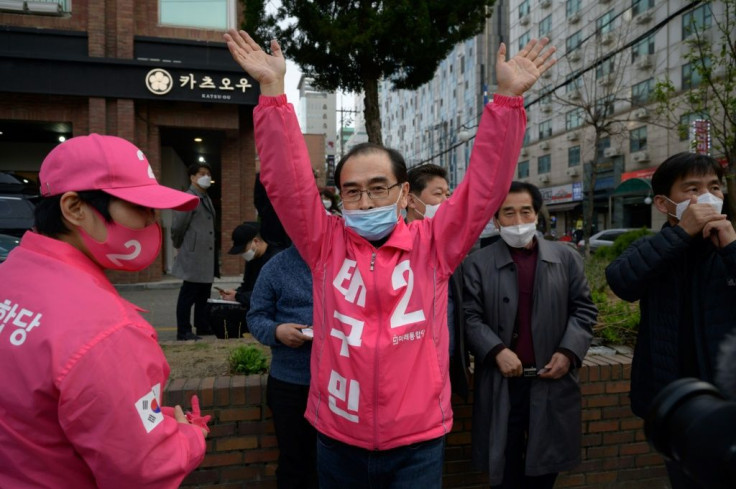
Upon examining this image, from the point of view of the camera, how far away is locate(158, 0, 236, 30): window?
12.1 metres

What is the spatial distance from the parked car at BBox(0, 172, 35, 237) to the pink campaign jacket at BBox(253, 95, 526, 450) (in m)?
7.57

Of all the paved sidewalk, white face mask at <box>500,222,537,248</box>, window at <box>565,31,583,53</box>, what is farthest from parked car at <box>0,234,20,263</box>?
window at <box>565,31,583,53</box>

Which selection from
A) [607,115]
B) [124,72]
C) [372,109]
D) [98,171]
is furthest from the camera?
[607,115]

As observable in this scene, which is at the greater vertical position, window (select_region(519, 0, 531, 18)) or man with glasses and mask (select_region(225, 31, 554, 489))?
window (select_region(519, 0, 531, 18))

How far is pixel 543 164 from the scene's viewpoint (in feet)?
129

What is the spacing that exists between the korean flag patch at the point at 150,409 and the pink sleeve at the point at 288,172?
81 cm

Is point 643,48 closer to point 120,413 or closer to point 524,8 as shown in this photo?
point 524,8

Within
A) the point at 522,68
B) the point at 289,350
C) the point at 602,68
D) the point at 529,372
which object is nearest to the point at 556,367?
the point at 529,372

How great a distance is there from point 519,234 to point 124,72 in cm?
1161

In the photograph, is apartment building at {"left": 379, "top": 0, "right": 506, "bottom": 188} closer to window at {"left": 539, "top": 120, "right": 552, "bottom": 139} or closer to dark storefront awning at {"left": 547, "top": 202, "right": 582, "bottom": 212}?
window at {"left": 539, "top": 120, "right": 552, "bottom": 139}

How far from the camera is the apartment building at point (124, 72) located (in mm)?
11078

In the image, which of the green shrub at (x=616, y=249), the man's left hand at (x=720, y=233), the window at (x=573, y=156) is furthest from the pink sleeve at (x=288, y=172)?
the window at (x=573, y=156)

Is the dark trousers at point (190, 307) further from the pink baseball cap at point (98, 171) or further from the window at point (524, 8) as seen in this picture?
the window at point (524, 8)

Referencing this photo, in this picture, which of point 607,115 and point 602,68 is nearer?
point 602,68
